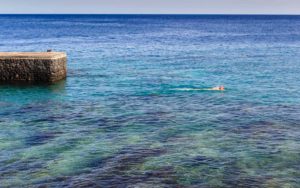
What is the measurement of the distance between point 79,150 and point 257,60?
38.4m

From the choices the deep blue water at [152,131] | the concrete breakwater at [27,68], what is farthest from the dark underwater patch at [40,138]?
the concrete breakwater at [27,68]

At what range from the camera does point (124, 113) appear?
25.6m

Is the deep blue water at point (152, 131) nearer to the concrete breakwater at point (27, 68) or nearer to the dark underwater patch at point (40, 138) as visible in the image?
the dark underwater patch at point (40, 138)

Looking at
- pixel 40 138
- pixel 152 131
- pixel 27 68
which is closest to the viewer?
pixel 40 138

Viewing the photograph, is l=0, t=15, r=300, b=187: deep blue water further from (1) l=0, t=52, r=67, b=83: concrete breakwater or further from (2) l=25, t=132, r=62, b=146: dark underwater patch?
(1) l=0, t=52, r=67, b=83: concrete breakwater

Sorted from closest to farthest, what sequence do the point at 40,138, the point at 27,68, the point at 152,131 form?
1. the point at 40,138
2. the point at 152,131
3. the point at 27,68

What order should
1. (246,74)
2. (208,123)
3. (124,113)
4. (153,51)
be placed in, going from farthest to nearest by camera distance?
(153,51), (246,74), (124,113), (208,123)

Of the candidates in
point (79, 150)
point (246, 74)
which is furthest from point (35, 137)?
point (246, 74)

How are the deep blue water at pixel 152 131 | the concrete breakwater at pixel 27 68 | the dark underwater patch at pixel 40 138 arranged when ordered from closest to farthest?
the deep blue water at pixel 152 131
the dark underwater patch at pixel 40 138
the concrete breakwater at pixel 27 68

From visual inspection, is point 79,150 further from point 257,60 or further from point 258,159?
point 257,60

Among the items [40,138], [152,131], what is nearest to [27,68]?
[40,138]

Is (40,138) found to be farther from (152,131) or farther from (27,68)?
(27,68)

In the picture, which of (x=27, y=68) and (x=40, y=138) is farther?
(x=27, y=68)

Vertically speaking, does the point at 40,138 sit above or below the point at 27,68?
below
